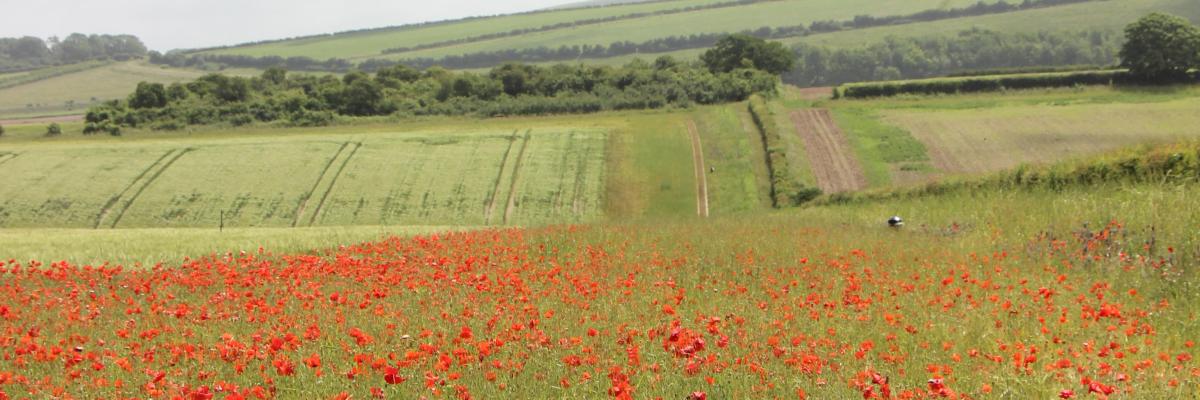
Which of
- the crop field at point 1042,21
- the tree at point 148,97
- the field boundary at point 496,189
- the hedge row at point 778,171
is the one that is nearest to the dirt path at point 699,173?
the hedge row at point 778,171

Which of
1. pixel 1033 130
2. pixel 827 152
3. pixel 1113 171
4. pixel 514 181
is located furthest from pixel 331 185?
pixel 1033 130

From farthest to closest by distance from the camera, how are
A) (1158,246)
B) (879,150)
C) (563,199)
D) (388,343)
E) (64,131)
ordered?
(64,131) → (879,150) → (563,199) → (1158,246) → (388,343)

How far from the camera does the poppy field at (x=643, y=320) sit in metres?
8.45

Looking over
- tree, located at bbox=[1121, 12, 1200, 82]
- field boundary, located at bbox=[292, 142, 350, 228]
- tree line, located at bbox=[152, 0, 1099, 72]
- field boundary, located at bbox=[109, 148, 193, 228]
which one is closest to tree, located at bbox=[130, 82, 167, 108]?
field boundary, located at bbox=[109, 148, 193, 228]

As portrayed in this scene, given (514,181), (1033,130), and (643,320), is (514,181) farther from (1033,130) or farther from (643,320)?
(643,320)

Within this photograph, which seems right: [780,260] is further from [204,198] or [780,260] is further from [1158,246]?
[204,198]

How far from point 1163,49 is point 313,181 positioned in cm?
6229

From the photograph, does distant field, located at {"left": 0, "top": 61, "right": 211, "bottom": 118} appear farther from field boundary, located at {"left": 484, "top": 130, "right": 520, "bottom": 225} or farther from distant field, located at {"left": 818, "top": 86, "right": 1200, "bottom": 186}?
distant field, located at {"left": 818, "top": 86, "right": 1200, "bottom": 186}

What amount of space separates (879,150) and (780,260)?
4439 cm

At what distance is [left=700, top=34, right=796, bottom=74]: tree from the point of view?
334ft

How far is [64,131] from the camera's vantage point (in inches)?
3066

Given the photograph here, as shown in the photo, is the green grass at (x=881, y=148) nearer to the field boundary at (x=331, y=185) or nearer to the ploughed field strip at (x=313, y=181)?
the ploughed field strip at (x=313, y=181)

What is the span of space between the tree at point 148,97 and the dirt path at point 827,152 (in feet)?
190

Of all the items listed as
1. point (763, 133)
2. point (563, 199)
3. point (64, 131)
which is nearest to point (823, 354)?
point (563, 199)
